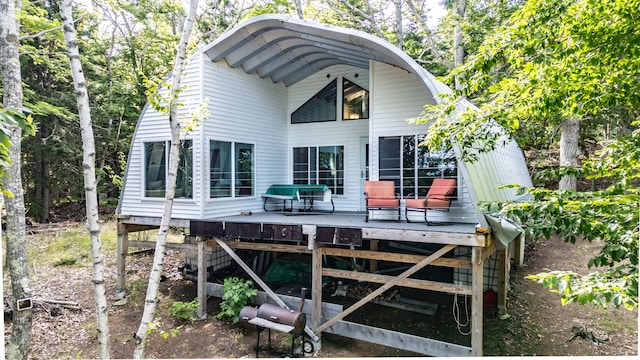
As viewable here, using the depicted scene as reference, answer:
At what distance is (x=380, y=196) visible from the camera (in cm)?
631

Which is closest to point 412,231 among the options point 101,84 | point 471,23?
point 471,23

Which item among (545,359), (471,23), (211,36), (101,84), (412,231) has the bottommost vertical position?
(545,359)

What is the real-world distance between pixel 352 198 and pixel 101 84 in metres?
11.1

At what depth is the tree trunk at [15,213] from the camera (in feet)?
15.6

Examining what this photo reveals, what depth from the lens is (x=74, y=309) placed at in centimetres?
677

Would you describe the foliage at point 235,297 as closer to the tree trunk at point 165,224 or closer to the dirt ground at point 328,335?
the dirt ground at point 328,335

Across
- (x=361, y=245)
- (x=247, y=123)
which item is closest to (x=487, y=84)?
(x=361, y=245)

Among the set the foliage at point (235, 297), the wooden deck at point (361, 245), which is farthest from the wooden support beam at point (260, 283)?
the foliage at point (235, 297)

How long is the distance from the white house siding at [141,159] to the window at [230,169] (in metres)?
0.35

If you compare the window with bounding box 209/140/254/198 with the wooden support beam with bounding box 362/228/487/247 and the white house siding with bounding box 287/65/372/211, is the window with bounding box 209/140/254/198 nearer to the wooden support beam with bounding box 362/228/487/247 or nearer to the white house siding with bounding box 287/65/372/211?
the white house siding with bounding box 287/65/372/211

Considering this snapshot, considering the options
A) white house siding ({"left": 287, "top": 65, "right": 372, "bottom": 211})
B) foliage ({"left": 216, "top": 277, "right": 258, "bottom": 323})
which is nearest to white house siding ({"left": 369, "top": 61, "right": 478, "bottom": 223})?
white house siding ({"left": 287, "top": 65, "right": 372, "bottom": 211})

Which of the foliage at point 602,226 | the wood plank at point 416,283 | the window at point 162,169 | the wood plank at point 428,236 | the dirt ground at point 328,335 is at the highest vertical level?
the window at point 162,169

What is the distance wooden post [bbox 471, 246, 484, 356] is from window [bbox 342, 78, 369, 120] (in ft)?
15.0

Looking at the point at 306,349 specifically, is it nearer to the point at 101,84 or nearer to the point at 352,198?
the point at 352,198
